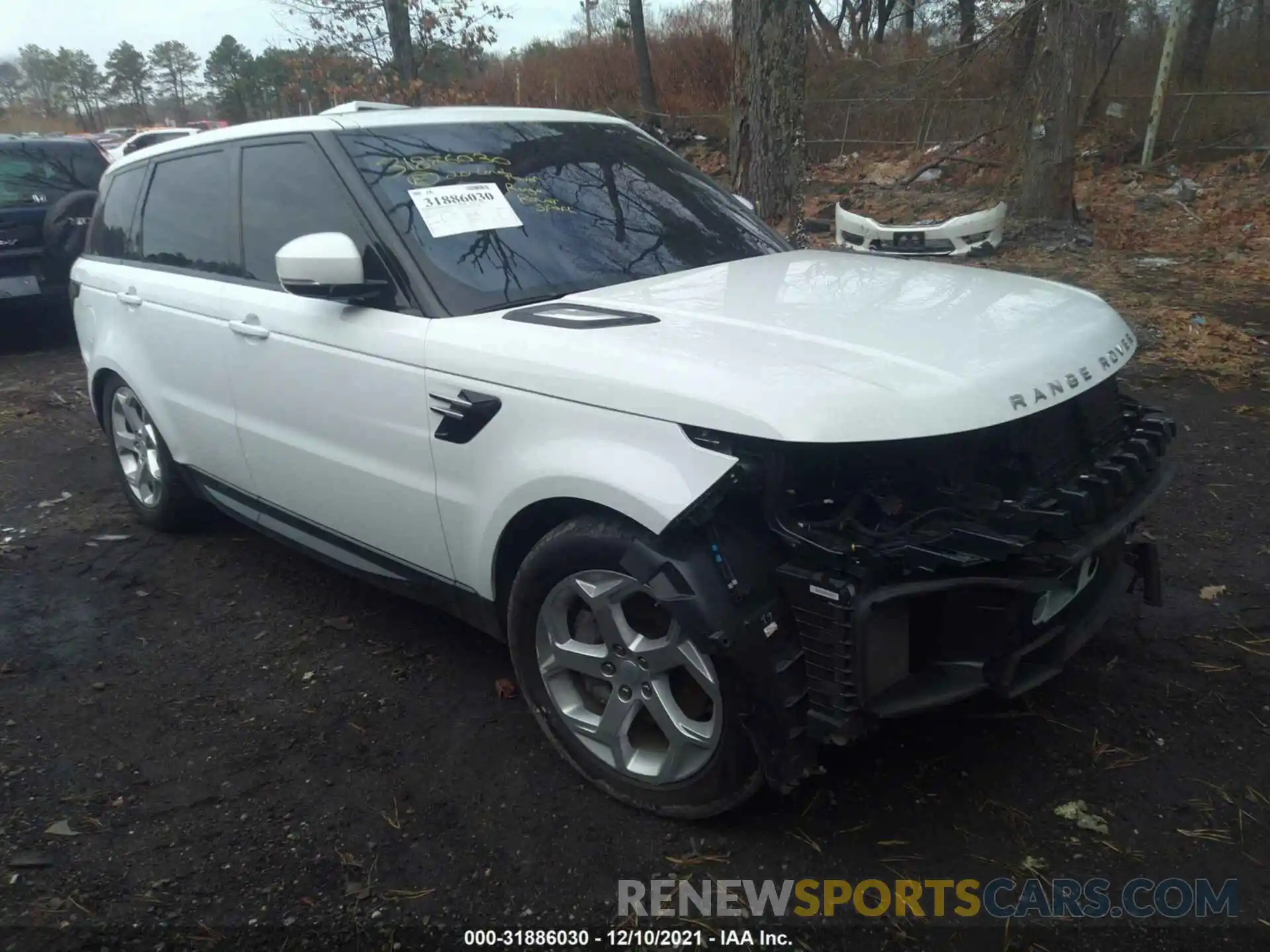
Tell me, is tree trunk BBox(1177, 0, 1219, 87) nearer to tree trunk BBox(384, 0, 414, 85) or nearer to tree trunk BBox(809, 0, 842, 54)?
tree trunk BBox(809, 0, 842, 54)

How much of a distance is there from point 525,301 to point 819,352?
40.8 inches

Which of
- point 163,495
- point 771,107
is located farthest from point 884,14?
point 163,495

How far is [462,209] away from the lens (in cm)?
317

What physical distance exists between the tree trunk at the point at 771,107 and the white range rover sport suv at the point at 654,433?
112 inches

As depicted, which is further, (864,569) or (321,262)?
(321,262)

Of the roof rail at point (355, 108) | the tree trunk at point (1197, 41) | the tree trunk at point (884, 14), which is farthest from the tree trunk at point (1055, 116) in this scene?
the tree trunk at point (884, 14)

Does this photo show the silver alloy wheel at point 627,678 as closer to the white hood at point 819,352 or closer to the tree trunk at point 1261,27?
the white hood at point 819,352

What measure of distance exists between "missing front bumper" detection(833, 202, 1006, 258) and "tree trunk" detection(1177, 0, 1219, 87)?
8239 millimetres

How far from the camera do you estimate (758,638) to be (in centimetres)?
224

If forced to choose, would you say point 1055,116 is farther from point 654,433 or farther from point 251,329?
point 654,433

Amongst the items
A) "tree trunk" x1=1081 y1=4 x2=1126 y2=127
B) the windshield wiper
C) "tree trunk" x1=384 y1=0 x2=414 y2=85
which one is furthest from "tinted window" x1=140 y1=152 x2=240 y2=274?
"tree trunk" x1=1081 y1=4 x2=1126 y2=127

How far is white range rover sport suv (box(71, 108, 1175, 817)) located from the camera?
7.37 feet

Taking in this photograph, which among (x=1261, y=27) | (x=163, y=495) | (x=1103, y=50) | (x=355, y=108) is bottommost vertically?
(x=163, y=495)

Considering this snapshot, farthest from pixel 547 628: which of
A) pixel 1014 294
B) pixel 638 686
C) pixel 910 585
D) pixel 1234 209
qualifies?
pixel 1234 209
